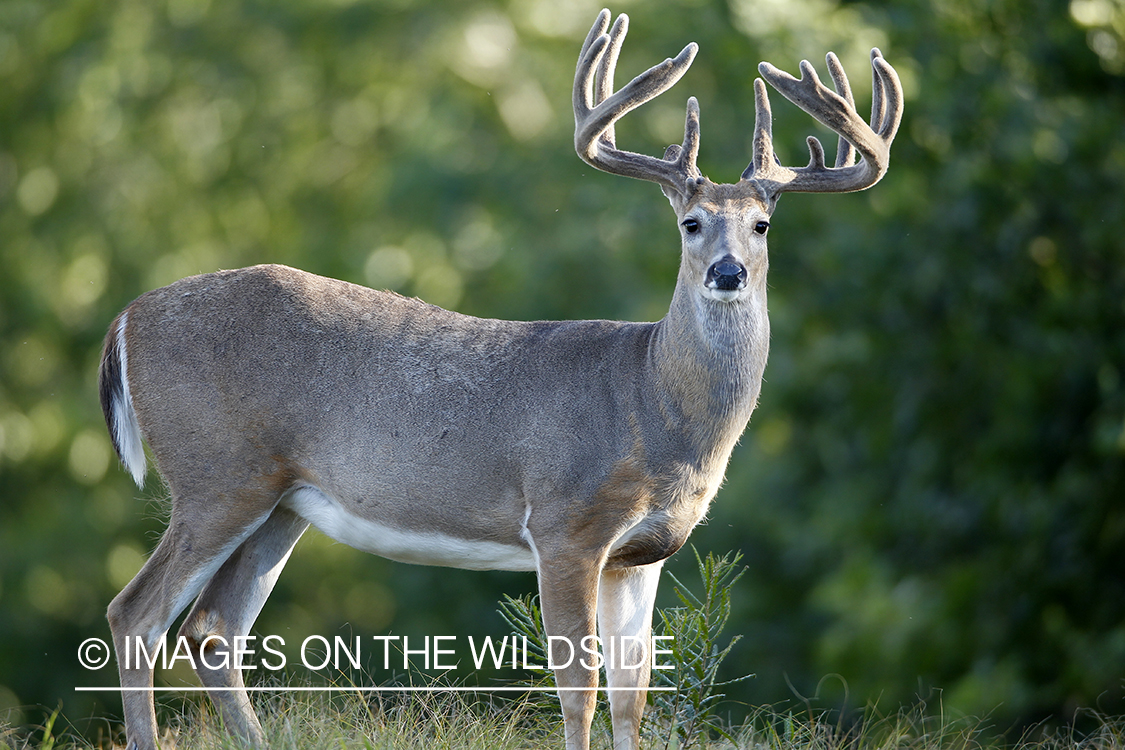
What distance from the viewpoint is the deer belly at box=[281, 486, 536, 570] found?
5.08 metres

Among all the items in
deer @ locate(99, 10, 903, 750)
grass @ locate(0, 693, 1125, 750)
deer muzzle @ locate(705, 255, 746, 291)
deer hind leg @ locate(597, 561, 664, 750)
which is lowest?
grass @ locate(0, 693, 1125, 750)

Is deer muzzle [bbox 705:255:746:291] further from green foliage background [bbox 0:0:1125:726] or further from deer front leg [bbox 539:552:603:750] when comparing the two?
green foliage background [bbox 0:0:1125:726]

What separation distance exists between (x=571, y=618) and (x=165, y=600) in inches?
60.6

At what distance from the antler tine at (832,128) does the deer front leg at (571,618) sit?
5.13 feet

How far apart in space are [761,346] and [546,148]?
13057 mm

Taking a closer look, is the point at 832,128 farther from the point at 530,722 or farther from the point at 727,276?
the point at 530,722

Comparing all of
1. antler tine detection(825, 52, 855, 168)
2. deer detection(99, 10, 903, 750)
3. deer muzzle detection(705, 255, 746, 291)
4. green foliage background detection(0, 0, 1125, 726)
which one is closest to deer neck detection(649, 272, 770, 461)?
deer detection(99, 10, 903, 750)

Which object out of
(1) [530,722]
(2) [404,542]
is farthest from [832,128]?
(1) [530,722]

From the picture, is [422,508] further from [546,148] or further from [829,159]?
[546,148]

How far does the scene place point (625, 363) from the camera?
5207 mm

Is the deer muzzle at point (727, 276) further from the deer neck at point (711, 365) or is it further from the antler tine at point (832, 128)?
the antler tine at point (832, 128)

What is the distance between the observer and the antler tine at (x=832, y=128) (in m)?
5.12

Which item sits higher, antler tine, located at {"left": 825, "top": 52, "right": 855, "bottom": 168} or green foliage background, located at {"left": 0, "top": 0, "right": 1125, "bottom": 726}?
antler tine, located at {"left": 825, "top": 52, "right": 855, "bottom": 168}

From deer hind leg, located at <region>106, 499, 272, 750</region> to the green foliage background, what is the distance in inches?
114
